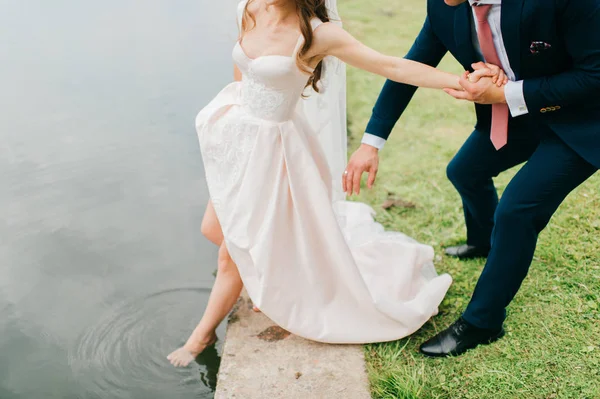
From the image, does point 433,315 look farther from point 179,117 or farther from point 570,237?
point 179,117

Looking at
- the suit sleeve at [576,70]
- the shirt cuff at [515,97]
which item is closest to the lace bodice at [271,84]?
the shirt cuff at [515,97]

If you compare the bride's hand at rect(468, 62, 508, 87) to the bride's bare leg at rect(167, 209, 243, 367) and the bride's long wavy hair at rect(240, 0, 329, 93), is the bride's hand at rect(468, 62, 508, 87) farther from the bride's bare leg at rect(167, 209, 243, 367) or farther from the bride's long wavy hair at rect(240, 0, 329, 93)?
the bride's bare leg at rect(167, 209, 243, 367)

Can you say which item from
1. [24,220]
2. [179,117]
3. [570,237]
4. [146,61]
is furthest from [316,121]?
[146,61]

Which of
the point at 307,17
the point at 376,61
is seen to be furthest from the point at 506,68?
the point at 307,17

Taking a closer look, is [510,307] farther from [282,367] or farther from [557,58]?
[557,58]

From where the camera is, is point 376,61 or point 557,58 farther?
point 376,61

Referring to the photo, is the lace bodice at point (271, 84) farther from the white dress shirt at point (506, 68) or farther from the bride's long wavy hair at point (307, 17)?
the white dress shirt at point (506, 68)

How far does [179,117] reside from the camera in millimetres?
5918

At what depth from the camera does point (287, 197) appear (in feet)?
9.61

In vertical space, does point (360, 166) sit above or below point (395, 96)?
below

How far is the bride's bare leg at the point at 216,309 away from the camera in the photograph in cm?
312

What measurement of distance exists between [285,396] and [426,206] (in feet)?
6.44

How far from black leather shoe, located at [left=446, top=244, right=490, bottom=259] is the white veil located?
82 cm

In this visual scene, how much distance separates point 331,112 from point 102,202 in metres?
2.29
